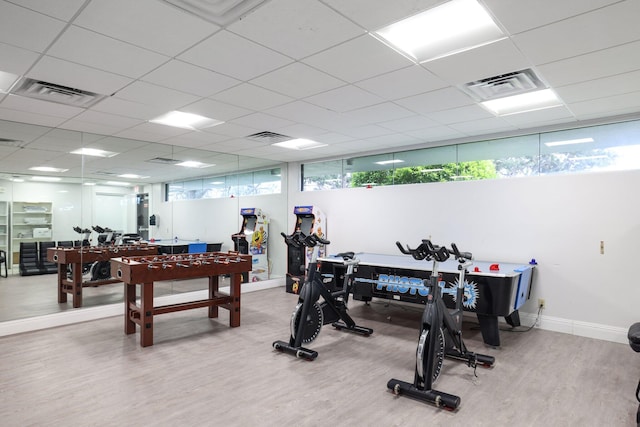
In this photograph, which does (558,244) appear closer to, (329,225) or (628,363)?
(628,363)

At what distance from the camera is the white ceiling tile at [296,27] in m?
2.23

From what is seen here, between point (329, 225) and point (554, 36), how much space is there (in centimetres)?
542

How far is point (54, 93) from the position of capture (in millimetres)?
3814

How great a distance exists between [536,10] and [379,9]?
0.96 m

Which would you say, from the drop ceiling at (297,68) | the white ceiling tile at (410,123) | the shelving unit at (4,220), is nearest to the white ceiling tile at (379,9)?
the drop ceiling at (297,68)

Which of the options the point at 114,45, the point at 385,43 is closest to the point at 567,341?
the point at 385,43

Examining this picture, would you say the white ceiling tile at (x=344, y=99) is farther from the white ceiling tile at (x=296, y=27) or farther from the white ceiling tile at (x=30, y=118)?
the white ceiling tile at (x=30, y=118)

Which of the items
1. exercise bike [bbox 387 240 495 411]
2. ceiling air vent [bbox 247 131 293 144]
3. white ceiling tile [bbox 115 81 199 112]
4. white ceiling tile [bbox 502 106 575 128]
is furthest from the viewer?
ceiling air vent [bbox 247 131 293 144]

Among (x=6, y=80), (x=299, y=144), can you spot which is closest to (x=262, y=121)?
(x=299, y=144)

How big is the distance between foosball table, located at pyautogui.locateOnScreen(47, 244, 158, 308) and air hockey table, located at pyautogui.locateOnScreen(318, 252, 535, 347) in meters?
3.49

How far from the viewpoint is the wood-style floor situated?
2756 mm

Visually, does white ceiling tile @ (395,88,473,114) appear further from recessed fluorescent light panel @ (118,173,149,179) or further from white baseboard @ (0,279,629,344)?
recessed fluorescent light panel @ (118,173,149,179)

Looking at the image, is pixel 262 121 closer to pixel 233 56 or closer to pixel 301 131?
pixel 301 131

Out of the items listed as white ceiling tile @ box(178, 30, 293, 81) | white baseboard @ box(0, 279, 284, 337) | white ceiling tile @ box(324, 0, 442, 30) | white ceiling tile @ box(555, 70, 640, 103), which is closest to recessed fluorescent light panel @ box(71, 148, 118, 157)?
white baseboard @ box(0, 279, 284, 337)
